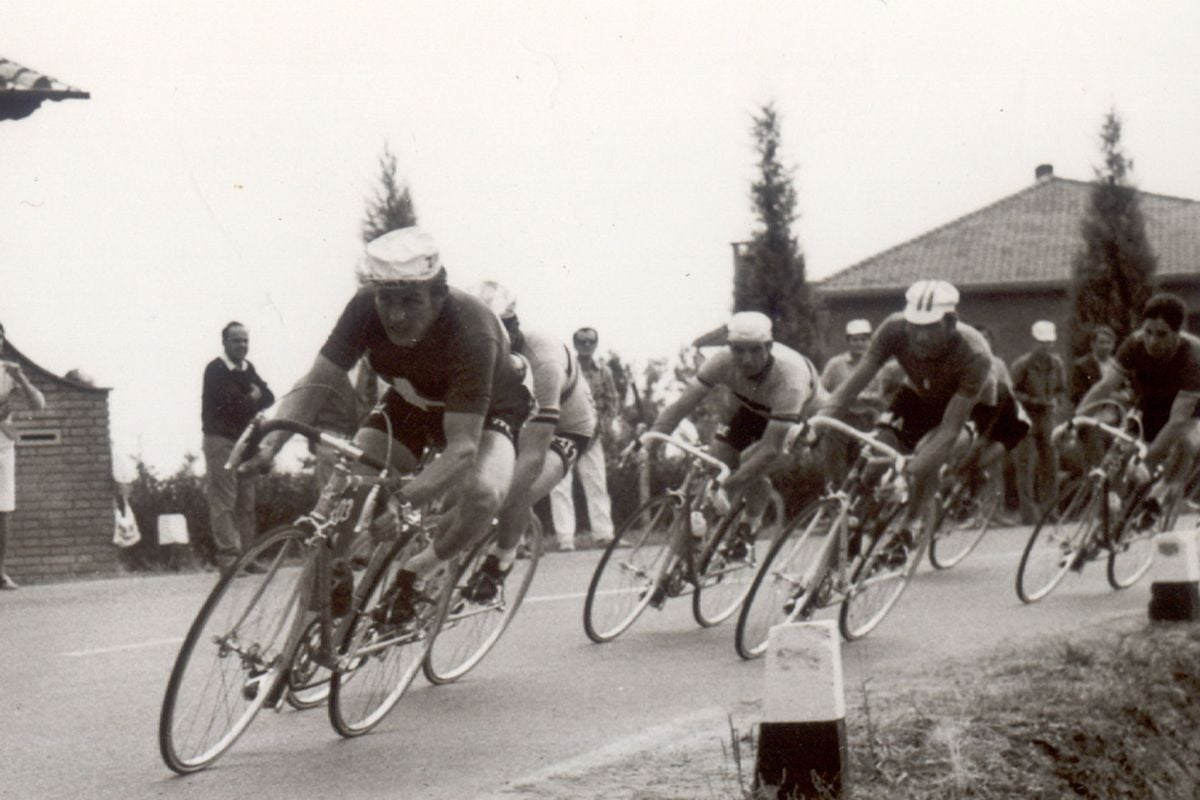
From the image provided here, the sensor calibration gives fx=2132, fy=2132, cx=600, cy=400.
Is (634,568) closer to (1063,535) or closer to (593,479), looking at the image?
(1063,535)

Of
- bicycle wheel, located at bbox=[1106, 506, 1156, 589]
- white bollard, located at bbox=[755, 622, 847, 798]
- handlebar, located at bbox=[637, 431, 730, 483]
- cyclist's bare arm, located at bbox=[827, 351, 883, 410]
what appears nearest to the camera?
white bollard, located at bbox=[755, 622, 847, 798]

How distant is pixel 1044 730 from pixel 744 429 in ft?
14.7

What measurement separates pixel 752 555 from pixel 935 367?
1.44m

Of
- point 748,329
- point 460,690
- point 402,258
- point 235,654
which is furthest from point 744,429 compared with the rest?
point 235,654

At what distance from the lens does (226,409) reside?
50.7 ft

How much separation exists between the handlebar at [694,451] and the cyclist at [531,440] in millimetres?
712

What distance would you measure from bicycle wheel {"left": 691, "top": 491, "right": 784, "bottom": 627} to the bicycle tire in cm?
286

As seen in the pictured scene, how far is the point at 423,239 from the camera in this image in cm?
755

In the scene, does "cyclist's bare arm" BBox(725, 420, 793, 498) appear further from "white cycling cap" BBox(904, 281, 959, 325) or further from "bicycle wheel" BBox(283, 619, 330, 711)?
"bicycle wheel" BBox(283, 619, 330, 711)

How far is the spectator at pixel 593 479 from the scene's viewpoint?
17.6m

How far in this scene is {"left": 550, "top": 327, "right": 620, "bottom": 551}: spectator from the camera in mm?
17641

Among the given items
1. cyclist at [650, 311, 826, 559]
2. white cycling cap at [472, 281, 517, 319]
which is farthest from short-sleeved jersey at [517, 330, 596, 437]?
cyclist at [650, 311, 826, 559]

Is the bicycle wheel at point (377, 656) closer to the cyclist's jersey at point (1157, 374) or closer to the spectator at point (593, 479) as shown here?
the cyclist's jersey at point (1157, 374)

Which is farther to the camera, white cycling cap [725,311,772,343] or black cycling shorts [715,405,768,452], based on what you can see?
black cycling shorts [715,405,768,452]
